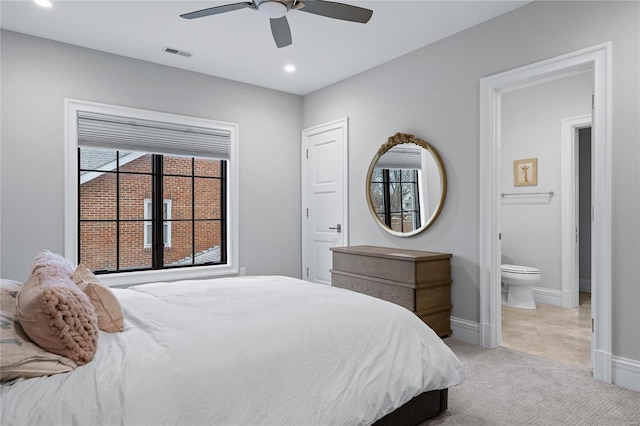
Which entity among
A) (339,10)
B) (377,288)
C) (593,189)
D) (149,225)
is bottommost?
(377,288)

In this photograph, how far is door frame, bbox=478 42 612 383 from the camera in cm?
254

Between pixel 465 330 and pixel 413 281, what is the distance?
68 centimetres

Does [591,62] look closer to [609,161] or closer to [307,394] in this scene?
[609,161]

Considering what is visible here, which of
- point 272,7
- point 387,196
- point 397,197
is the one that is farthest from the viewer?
point 387,196

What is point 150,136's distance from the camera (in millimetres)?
4168

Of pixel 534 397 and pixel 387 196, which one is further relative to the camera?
pixel 387 196

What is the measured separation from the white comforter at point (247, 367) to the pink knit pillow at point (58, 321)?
7 centimetres

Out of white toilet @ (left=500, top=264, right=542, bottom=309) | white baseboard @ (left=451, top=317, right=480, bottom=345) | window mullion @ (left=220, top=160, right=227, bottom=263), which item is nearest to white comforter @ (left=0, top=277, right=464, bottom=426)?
white baseboard @ (left=451, top=317, right=480, bottom=345)

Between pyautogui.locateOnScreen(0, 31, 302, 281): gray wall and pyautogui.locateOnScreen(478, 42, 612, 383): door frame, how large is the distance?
2587 millimetres

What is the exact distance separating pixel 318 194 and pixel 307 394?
366 centimetres

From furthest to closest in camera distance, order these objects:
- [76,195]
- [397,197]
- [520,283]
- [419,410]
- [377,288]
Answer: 1. [520,283]
2. [397,197]
3. [76,195]
4. [377,288]
5. [419,410]

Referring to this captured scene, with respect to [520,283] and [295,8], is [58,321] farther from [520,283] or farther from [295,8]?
[520,283]

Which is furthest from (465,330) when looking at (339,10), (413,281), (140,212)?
(140,212)

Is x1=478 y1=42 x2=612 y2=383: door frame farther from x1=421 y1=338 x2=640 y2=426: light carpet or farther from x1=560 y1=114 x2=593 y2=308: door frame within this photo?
x1=560 y1=114 x2=593 y2=308: door frame
